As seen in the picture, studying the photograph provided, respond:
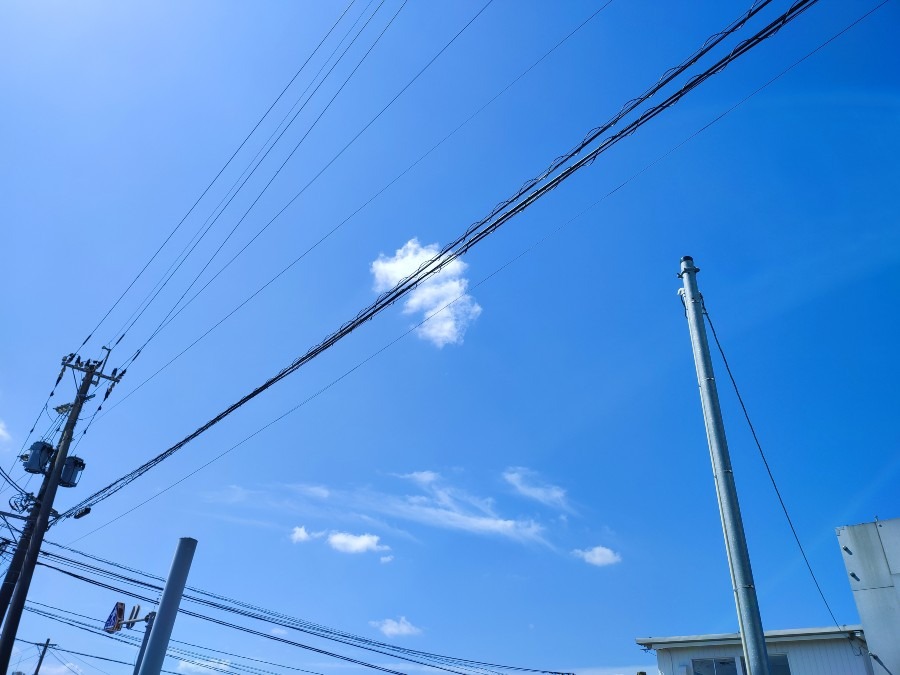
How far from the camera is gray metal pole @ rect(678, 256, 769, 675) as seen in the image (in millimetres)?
5660

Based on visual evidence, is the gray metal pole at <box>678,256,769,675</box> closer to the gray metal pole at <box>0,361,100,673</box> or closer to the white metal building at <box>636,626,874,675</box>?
the white metal building at <box>636,626,874,675</box>

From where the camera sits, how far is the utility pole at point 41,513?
50.0 ft

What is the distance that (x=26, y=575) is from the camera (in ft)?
51.5

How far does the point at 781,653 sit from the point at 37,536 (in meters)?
18.4

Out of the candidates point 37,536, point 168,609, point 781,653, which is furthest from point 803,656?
point 37,536

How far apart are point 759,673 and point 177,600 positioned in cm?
497

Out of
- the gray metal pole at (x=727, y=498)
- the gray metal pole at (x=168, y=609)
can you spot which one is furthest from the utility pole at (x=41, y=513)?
the gray metal pole at (x=727, y=498)

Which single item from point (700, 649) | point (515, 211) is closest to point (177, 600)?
point (515, 211)

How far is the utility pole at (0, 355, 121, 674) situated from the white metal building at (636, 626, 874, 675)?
15267 millimetres

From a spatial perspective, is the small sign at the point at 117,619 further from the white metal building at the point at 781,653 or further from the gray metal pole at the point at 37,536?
the white metal building at the point at 781,653

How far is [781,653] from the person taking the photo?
43.9 ft

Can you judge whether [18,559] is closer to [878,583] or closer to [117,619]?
[117,619]

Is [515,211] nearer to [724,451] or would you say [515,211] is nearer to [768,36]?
[768,36]

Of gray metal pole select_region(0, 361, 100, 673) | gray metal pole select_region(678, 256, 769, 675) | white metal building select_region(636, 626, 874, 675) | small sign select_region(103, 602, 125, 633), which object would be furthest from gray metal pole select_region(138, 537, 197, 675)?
small sign select_region(103, 602, 125, 633)
